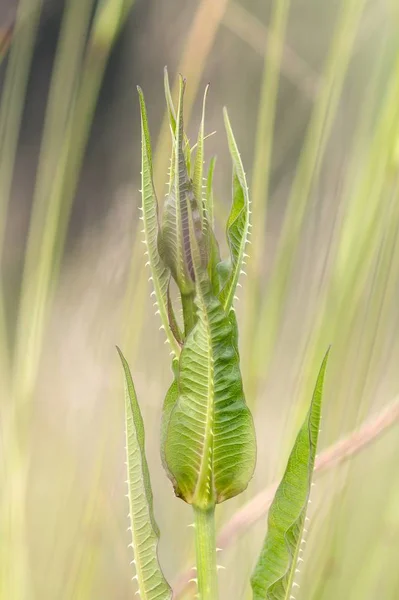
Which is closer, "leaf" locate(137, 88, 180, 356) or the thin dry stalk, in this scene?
"leaf" locate(137, 88, 180, 356)

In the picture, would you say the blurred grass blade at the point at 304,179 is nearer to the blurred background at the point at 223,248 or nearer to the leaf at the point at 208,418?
the blurred background at the point at 223,248

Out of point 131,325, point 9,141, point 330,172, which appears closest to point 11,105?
point 9,141

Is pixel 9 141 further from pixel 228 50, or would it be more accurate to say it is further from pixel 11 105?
pixel 228 50

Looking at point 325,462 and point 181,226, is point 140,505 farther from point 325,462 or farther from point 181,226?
point 325,462

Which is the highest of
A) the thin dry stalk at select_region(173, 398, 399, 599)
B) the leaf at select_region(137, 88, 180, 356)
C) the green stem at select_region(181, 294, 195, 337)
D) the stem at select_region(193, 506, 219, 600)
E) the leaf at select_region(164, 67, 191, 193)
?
the leaf at select_region(164, 67, 191, 193)

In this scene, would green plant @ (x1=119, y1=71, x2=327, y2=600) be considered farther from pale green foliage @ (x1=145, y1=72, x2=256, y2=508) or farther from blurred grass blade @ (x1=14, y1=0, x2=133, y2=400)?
blurred grass blade @ (x1=14, y1=0, x2=133, y2=400)

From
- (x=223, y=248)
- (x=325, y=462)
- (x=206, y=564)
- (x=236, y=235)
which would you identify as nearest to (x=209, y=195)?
(x=236, y=235)

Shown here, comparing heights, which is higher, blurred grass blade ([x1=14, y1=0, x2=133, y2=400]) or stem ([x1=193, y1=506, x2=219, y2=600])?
blurred grass blade ([x1=14, y1=0, x2=133, y2=400])

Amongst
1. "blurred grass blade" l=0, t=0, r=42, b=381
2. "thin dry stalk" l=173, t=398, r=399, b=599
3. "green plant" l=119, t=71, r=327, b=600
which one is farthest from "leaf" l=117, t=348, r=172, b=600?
"blurred grass blade" l=0, t=0, r=42, b=381
